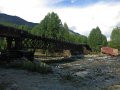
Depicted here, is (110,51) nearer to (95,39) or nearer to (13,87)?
(95,39)

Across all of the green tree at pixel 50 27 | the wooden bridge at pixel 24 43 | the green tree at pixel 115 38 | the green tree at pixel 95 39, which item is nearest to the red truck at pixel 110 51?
the wooden bridge at pixel 24 43

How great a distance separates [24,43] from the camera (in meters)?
64.9

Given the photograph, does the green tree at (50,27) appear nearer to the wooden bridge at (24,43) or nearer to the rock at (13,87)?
the wooden bridge at (24,43)

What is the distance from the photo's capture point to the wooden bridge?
44.7m

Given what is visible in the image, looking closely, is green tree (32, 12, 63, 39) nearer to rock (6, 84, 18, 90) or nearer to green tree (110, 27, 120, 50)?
green tree (110, 27, 120, 50)

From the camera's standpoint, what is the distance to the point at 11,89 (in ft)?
69.8

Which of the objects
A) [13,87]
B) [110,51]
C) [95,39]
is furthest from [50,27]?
[13,87]

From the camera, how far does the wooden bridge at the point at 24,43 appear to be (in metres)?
44.7

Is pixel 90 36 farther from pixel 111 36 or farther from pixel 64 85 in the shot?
pixel 64 85

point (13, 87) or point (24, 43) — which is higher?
point (24, 43)

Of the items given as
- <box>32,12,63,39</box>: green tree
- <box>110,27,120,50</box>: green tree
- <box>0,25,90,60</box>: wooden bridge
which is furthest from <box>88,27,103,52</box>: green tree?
<box>32,12,63,39</box>: green tree

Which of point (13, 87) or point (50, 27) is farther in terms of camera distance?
point (50, 27)

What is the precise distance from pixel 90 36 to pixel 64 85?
117 meters

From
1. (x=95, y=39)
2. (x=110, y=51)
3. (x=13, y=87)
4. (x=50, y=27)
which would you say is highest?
(x=50, y=27)
